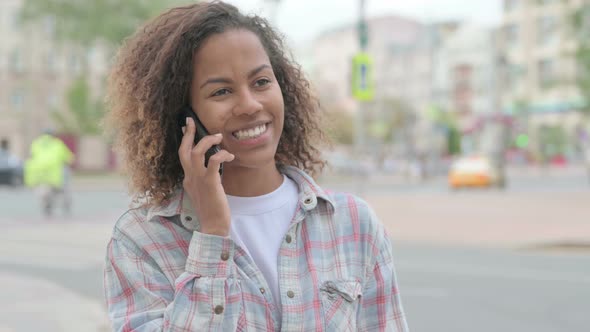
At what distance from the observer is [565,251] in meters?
12.5

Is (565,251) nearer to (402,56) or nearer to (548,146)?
(548,146)

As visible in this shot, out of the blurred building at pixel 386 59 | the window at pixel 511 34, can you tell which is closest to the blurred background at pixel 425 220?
the window at pixel 511 34

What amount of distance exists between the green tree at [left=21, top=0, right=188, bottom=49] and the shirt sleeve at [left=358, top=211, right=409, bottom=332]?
45151mm

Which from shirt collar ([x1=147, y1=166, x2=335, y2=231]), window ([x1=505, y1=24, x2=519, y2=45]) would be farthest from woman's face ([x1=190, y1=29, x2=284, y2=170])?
window ([x1=505, y1=24, x2=519, y2=45])

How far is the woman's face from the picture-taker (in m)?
1.77

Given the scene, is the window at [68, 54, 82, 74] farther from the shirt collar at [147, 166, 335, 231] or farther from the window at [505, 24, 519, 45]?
the shirt collar at [147, 166, 335, 231]

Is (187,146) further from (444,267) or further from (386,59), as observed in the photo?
(386,59)

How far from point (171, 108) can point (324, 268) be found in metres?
0.48

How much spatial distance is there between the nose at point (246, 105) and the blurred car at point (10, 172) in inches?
1229

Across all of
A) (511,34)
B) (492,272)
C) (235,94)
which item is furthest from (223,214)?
(511,34)

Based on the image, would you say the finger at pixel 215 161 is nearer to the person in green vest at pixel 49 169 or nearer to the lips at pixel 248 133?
the lips at pixel 248 133

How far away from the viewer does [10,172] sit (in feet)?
103

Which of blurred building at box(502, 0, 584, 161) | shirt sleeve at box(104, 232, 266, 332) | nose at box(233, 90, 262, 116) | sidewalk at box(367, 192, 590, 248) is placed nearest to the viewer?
shirt sleeve at box(104, 232, 266, 332)

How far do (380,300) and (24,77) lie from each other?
67.1m
